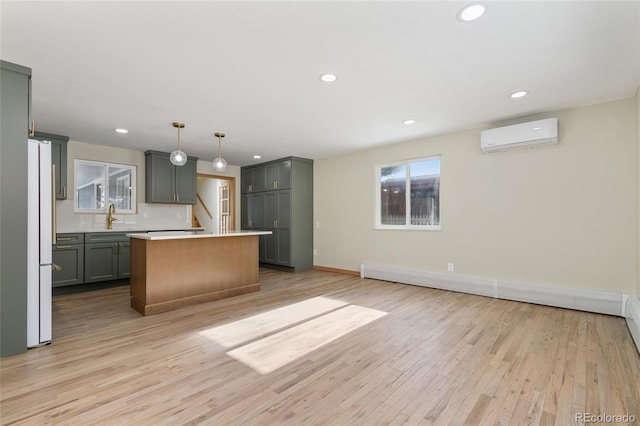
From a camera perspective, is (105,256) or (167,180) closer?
(105,256)

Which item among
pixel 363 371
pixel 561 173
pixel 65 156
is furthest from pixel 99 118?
pixel 561 173

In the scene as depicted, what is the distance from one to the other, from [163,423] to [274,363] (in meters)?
0.84

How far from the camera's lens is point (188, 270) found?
12.7ft

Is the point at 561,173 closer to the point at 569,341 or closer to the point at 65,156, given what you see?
the point at 569,341

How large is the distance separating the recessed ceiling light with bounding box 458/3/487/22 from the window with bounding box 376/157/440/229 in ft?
10.2

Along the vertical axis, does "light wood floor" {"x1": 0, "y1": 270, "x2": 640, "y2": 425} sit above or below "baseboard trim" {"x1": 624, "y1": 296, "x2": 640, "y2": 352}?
below

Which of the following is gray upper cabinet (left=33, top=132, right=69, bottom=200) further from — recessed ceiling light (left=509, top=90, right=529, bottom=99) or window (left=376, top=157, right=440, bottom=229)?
recessed ceiling light (left=509, top=90, right=529, bottom=99)

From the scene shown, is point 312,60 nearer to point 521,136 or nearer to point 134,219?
point 521,136

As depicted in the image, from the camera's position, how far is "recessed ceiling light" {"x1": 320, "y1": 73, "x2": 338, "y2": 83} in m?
2.70

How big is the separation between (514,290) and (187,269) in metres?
4.32

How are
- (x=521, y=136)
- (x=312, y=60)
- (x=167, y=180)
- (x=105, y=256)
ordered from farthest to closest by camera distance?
(x=167, y=180) → (x=105, y=256) → (x=521, y=136) → (x=312, y=60)

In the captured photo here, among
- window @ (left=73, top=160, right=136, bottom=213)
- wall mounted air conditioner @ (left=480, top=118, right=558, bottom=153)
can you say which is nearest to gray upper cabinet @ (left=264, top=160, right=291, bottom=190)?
window @ (left=73, top=160, right=136, bottom=213)

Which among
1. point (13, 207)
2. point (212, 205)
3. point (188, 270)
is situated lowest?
point (188, 270)

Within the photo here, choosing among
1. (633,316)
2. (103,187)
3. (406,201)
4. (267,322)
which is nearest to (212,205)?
(103,187)
